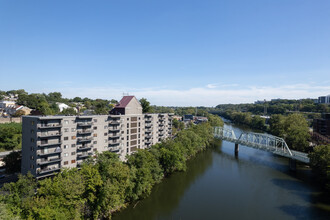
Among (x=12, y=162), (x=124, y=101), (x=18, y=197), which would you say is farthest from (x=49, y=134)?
(x=124, y=101)

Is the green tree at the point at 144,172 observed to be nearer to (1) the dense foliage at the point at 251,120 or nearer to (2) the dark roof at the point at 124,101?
(2) the dark roof at the point at 124,101

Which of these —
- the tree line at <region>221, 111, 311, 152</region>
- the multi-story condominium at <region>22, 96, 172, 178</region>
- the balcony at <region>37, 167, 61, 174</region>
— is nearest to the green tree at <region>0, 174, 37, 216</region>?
the balcony at <region>37, 167, 61, 174</region>

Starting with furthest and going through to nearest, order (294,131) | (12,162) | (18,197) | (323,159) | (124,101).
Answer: (294,131) < (124,101) < (323,159) < (12,162) < (18,197)

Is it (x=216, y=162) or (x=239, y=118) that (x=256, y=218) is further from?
(x=239, y=118)

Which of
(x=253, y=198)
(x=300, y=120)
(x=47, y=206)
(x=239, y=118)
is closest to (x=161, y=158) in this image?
(x=253, y=198)

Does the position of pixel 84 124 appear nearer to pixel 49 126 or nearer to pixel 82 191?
pixel 49 126
